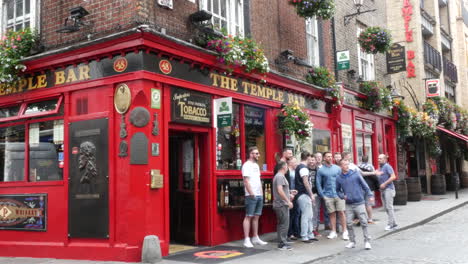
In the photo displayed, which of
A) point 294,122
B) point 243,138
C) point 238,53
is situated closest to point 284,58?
point 294,122

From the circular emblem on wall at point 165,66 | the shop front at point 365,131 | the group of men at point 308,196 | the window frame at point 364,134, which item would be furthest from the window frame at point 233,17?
the window frame at point 364,134

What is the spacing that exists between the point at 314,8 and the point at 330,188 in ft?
15.4

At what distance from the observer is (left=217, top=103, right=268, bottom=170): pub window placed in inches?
409

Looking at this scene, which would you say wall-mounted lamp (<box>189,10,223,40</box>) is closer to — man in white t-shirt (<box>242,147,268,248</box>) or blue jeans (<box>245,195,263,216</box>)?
man in white t-shirt (<box>242,147,268,248</box>)

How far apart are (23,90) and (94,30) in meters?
2.22

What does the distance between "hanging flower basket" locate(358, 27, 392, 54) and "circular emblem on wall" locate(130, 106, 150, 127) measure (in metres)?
9.91

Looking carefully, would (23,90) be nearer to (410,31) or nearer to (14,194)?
(14,194)

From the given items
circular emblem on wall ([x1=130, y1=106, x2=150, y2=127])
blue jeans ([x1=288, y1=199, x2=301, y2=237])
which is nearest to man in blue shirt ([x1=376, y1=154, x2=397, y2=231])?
blue jeans ([x1=288, y1=199, x2=301, y2=237])

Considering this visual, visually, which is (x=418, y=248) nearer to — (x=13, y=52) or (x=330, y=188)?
(x=330, y=188)

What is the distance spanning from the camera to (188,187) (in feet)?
32.9

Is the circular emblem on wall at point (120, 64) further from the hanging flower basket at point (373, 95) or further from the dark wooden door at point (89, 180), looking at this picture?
the hanging flower basket at point (373, 95)

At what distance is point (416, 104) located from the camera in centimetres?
2344

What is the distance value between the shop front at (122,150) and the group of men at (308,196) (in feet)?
2.56

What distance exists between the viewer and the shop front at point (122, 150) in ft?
27.1
